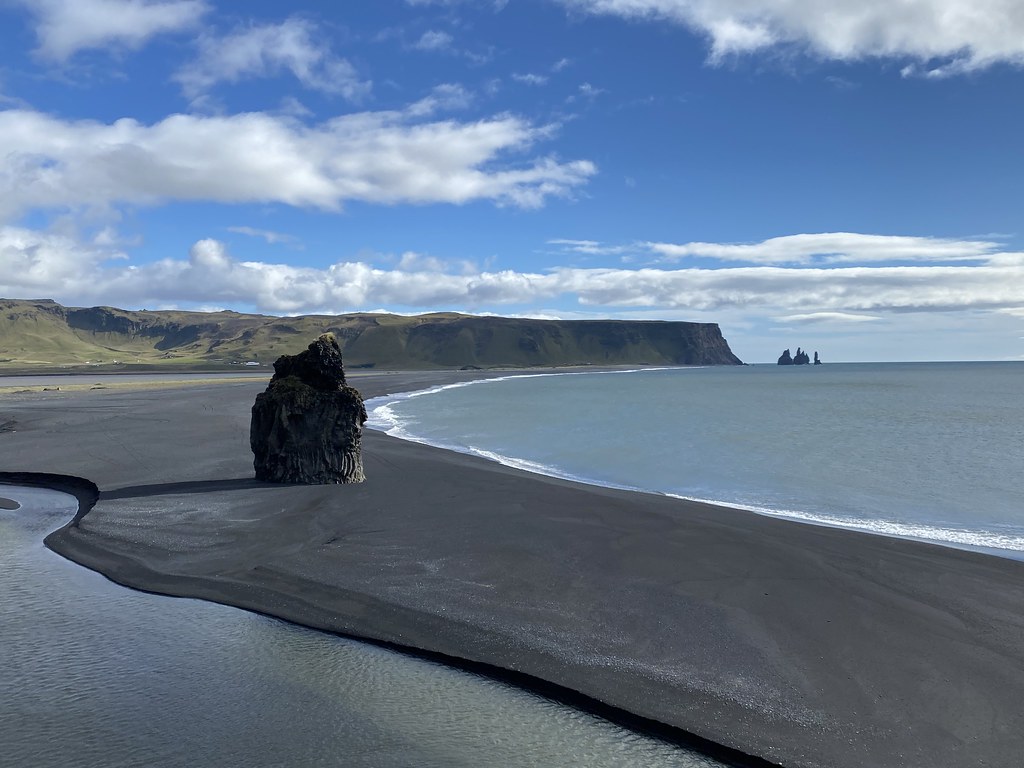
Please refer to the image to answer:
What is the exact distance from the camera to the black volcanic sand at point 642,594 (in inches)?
296

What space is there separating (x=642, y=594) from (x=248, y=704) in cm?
605

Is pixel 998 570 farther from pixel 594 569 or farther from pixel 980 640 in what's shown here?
pixel 594 569

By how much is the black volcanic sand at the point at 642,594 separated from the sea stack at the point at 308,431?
98 centimetres

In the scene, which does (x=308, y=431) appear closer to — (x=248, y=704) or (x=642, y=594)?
(x=642, y=594)

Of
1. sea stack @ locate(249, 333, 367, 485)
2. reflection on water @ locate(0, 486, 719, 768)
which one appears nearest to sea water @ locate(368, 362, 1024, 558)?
sea stack @ locate(249, 333, 367, 485)

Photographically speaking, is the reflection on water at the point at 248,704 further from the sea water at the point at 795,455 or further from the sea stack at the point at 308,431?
the sea water at the point at 795,455

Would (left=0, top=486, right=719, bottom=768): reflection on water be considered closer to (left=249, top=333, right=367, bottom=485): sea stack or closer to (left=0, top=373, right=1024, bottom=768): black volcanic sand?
(left=0, top=373, right=1024, bottom=768): black volcanic sand

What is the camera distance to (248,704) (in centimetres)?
816

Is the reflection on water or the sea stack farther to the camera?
the sea stack

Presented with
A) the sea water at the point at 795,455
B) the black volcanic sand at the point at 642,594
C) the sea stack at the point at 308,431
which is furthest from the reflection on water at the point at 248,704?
the sea water at the point at 795,455

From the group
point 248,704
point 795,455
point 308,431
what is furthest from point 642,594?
point 795,455

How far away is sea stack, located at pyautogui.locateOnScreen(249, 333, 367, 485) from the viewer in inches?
786

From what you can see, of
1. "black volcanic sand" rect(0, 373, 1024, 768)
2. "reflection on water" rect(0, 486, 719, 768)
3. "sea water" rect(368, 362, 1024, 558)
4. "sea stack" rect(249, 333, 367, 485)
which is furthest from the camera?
"sea stack" rect(249, 333, 367, 485)

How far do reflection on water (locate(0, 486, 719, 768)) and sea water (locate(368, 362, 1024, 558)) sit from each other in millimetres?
12463
